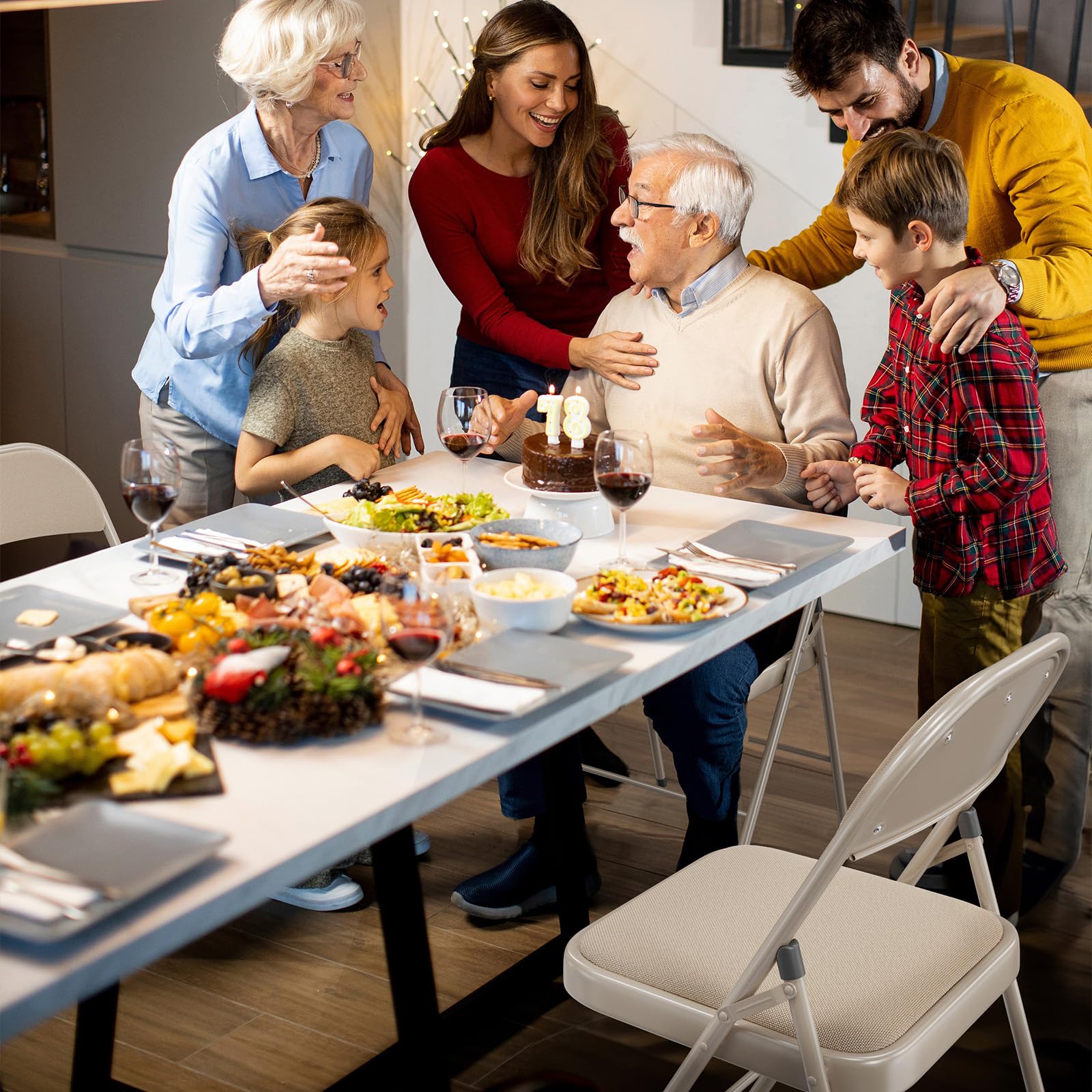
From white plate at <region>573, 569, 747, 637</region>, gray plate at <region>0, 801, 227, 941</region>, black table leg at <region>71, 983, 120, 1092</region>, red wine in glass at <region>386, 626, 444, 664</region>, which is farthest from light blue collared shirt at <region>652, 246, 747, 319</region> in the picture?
gray plate at <region>0, 801, 227, 941</region>

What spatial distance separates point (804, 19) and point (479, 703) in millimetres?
1594

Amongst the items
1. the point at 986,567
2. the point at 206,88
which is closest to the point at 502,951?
the point at 986,567

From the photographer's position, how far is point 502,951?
2461 millimetres

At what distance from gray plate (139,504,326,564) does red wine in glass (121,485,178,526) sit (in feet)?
0.46

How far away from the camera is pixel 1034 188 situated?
247 cm

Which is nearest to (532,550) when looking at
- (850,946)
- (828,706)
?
(850,946)

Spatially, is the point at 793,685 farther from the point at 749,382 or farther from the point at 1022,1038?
the point at 1022,1038

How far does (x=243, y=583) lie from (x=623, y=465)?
545mm

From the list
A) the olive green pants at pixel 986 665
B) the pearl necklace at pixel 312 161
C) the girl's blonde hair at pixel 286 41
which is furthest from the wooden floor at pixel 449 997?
the girl's blonde hair at pixel 286 41

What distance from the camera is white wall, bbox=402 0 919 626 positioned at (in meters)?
4.06

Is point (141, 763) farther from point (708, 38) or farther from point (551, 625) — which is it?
point (708, 38)

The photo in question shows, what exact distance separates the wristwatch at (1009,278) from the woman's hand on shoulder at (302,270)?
3.60 feet

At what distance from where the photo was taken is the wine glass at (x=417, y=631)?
139cm

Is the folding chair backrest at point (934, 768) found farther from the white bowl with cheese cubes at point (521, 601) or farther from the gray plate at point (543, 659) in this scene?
the white bowl with cheese cubes at point (521, 601)
